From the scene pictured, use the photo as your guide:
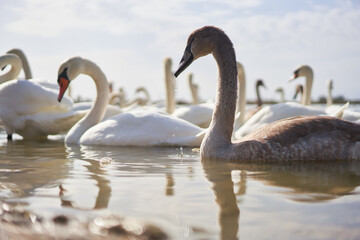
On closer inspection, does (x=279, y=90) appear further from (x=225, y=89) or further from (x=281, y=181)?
(x=281, y=181)

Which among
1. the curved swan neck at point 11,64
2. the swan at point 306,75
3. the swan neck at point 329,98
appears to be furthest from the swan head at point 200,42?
the swan neck at point 329,98

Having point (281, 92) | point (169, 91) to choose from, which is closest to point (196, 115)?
point (169, 91)

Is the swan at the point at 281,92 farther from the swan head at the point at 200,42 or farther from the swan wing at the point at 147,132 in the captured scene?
the swan head at the point at 200,42

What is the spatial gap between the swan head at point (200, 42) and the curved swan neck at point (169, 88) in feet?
20.7

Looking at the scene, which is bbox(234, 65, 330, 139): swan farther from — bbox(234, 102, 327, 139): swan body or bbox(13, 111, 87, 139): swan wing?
bbox(13, 111, 87, 139): swan wing

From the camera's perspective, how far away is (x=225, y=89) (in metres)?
5.43

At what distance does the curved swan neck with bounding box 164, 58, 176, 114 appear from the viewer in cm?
1182

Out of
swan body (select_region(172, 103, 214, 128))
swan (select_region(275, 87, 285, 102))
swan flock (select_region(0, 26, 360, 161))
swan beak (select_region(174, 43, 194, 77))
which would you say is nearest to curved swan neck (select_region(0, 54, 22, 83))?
swan flock (select_region(0, 26, 360, 161))

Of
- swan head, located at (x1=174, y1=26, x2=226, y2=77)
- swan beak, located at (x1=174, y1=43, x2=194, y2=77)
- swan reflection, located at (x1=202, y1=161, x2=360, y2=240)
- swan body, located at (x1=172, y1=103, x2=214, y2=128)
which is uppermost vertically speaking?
swan head, located at (x1=174, y1=26, x2=226, y2=77)

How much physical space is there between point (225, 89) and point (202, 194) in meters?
2.39

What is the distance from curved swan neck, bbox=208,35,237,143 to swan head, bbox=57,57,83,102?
13.3 ft

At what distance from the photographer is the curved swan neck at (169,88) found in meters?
11.8

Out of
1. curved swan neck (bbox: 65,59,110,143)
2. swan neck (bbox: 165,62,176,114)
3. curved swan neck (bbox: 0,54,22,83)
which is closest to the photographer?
curved swan neck (bbox: 65,59,110,143)

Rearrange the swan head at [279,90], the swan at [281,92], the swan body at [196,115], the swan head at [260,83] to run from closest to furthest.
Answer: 1. the swan body at [196,115]
2. the swan head at [260,83]
3. the swan head at [279,90]
4. the swan at [281,92]
